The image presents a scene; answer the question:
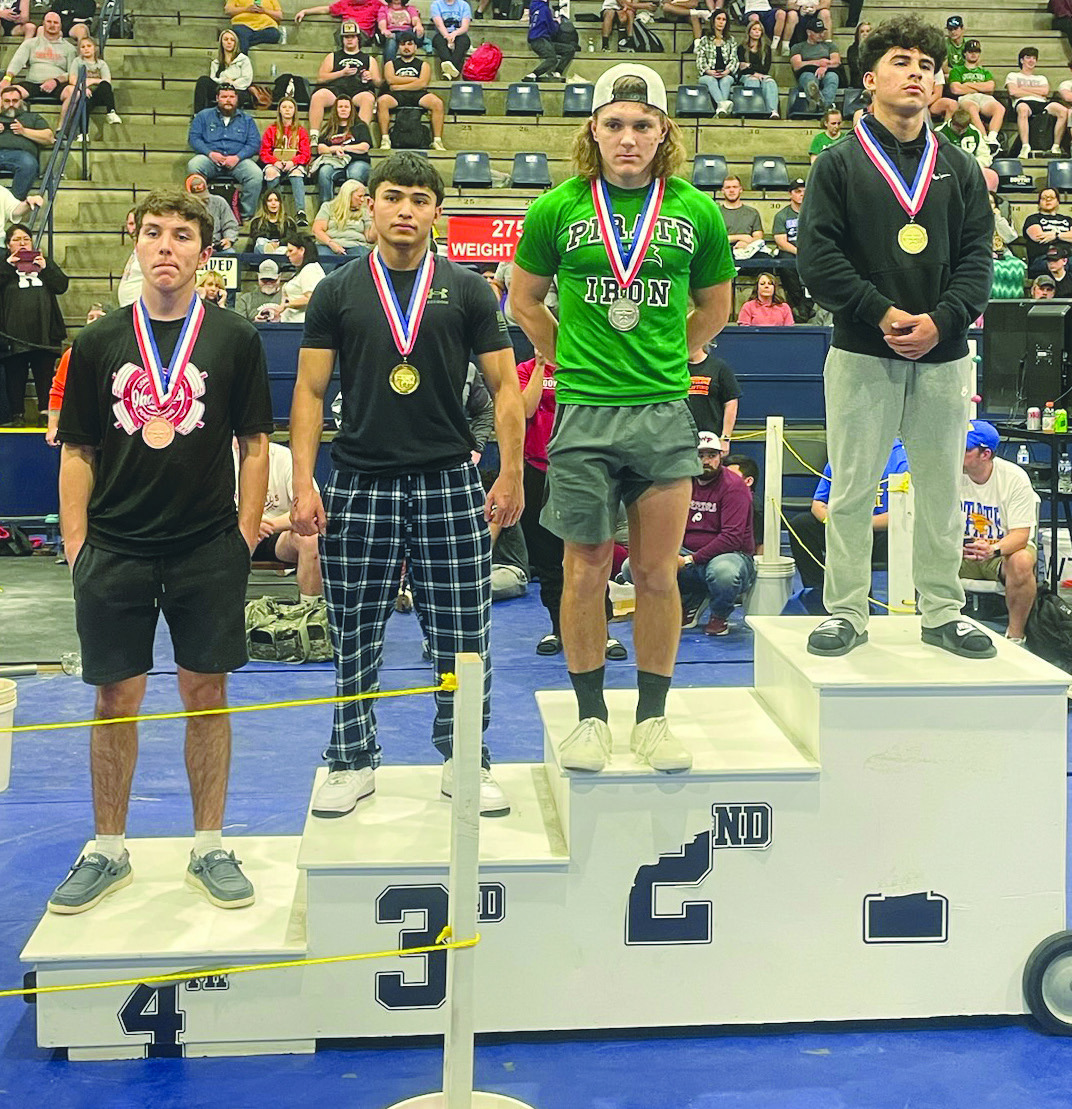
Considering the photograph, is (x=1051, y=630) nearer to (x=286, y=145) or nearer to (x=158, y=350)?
(x=158, y=350)

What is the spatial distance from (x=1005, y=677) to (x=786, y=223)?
1004 cm

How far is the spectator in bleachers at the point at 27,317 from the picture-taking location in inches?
449

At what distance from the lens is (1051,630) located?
7102mm

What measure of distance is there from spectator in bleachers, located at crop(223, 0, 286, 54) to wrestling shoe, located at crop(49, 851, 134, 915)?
13.3 meters

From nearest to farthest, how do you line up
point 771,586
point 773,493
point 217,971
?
point 217,971, point 771,586, point 773,493

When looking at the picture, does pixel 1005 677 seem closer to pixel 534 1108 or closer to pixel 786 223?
pixel 534 1108

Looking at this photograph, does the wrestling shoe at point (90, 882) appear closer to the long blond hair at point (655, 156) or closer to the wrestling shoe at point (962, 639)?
the long blond hair at point (655, 156)

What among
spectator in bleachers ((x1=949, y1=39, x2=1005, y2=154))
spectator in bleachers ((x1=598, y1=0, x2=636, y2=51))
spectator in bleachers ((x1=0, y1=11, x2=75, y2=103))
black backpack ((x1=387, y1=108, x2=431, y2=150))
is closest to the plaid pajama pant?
black backpack ((x1=387, y1=108, x2=431, y2=150))

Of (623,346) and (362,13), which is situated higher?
(362,13)

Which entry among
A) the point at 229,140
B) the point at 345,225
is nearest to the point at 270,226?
the point at 345,225

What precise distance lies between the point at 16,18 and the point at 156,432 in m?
13.5

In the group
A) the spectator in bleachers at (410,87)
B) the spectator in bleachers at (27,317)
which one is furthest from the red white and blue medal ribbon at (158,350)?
the spectator in bleachers at (410,87)

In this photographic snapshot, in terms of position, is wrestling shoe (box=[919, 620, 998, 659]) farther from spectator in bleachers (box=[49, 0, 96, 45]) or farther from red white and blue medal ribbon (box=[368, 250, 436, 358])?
spectator in bleachers (box=[49, 0, 96, 45])

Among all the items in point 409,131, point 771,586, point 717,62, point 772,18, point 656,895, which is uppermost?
point 772,18
